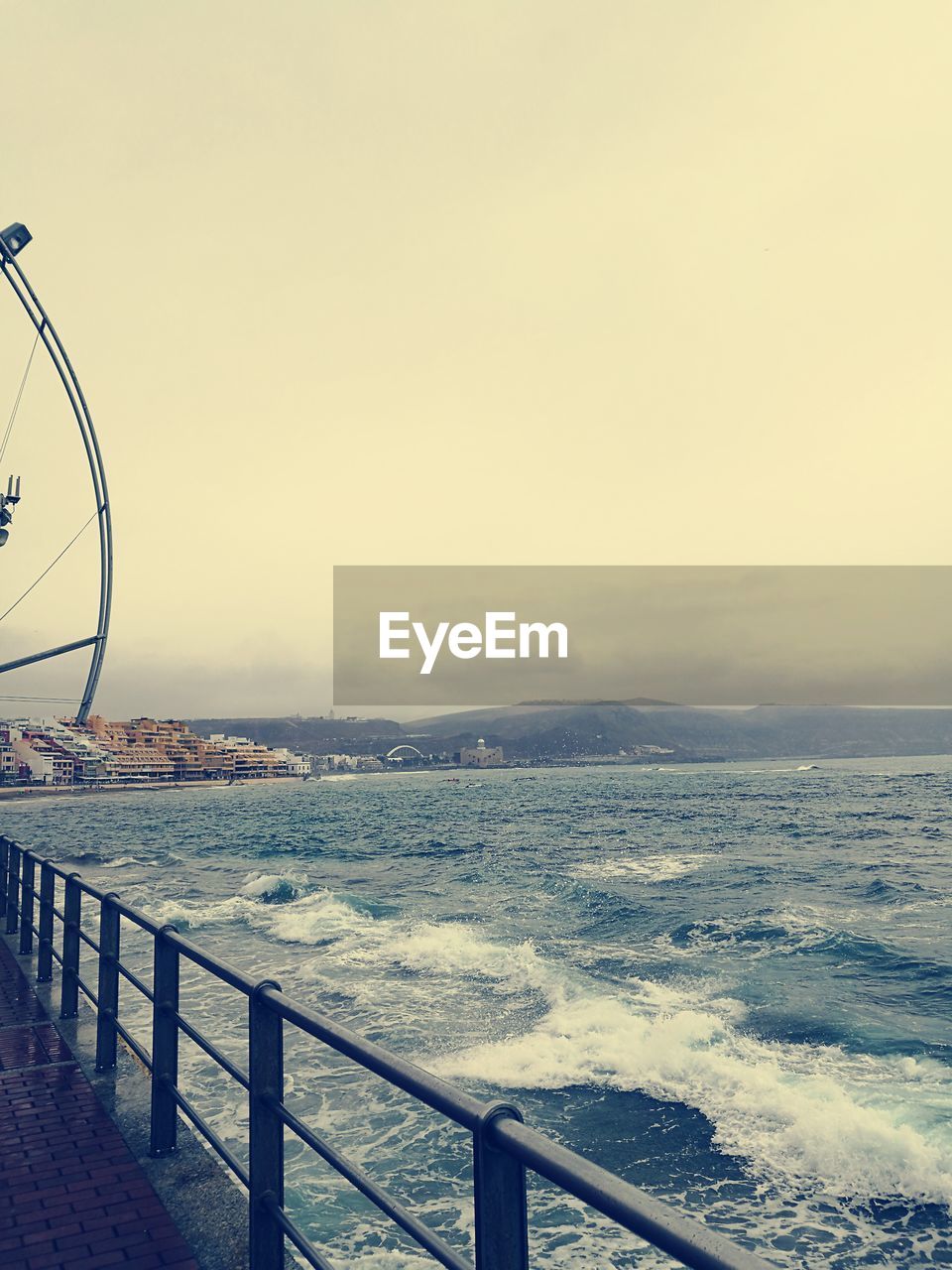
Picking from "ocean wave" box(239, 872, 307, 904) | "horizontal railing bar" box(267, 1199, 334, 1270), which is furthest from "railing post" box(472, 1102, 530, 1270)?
"ocean wave" box(239, 872, 307, 904)

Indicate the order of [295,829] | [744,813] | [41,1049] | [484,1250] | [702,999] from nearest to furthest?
1. [484,1250]
2. [41,1049]
3. [702,999]
4. [295,829]
5. [744,813]

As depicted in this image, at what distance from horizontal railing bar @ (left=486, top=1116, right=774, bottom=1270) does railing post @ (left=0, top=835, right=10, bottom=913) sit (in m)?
9.66

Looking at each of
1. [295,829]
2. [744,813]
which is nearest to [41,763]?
[295,829]

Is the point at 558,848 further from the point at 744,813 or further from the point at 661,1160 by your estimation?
the point at 661,1160

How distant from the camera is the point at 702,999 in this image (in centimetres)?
1467

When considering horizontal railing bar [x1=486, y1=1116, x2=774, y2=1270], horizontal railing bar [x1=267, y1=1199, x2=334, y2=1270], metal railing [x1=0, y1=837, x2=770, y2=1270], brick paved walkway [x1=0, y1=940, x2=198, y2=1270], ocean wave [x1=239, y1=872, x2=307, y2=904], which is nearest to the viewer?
horizontal railing bar [x1=486, y1=1116, x2=774, y2=1270]

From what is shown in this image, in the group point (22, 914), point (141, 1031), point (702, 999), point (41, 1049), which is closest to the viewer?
point (41, 1049)

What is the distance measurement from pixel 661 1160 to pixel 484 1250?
745cm

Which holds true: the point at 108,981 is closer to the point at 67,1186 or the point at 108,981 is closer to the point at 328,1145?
the point at 67,1186

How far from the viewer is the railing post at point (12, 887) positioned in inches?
375

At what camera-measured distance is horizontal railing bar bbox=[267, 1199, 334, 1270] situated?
2.51 meters

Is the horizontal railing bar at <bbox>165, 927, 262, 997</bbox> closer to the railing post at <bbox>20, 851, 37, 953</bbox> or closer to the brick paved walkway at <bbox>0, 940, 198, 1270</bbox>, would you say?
the brick paved walkway at <bbox>0, 940, 198, 1270</bbox>

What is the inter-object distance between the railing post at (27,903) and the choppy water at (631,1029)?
2059 millimetres

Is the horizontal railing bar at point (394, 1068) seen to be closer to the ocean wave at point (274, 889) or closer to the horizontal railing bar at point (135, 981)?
the horizontal railing bar at point (135, 981)
